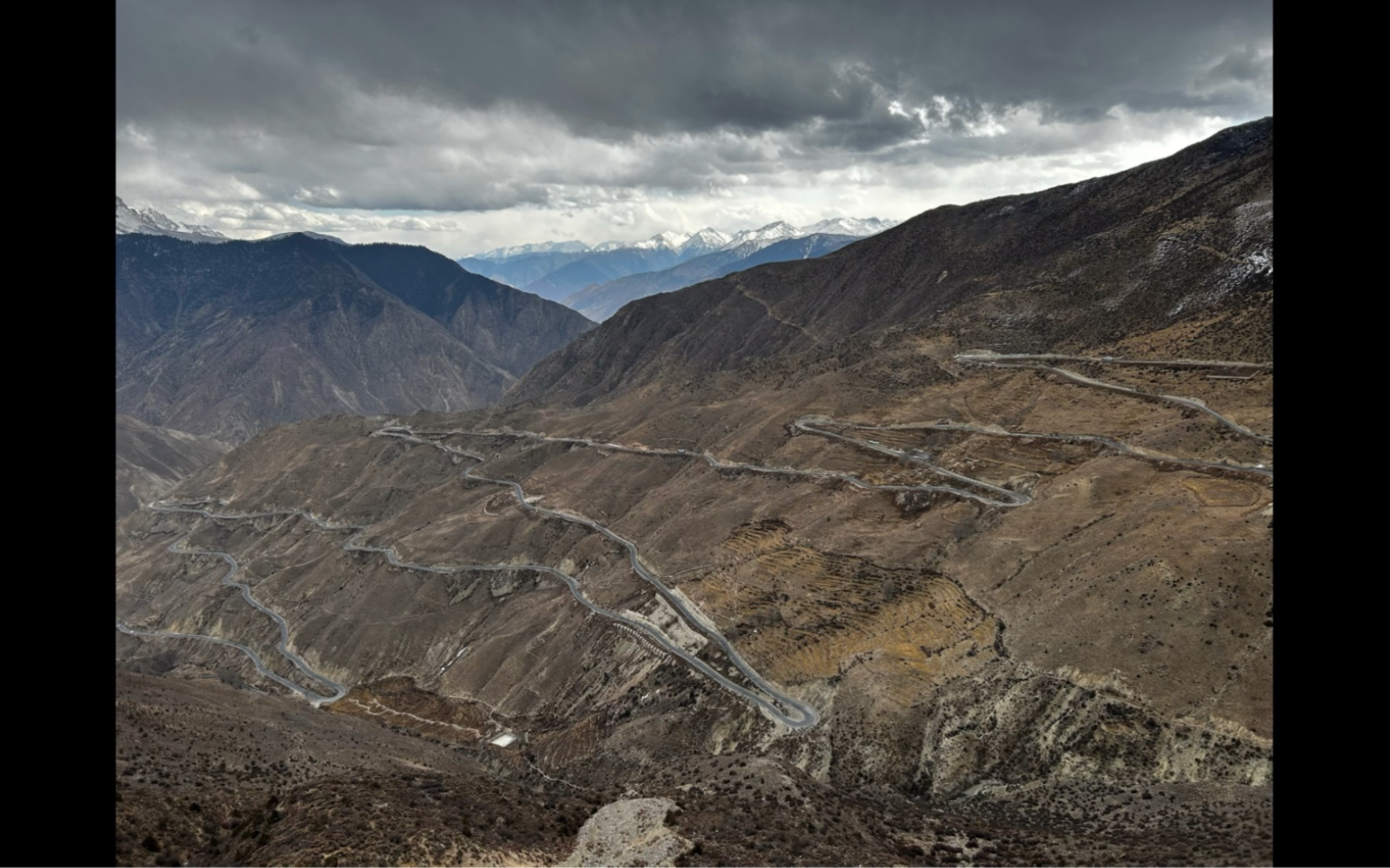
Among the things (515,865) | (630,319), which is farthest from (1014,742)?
(630,319)

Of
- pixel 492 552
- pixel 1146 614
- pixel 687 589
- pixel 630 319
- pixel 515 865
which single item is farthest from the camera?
pixel 630 319

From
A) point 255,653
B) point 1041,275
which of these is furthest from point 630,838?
point 1041,275

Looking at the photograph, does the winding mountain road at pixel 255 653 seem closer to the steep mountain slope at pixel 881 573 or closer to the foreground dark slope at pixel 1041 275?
the steep mountain slope at pixel 881 573

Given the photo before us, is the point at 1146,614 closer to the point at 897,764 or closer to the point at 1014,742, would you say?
the point at 1014,742

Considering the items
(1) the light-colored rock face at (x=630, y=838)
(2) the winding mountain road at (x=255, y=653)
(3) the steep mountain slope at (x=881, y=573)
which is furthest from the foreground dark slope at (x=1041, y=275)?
(2) the winding mountain road at (x=255, y=653)

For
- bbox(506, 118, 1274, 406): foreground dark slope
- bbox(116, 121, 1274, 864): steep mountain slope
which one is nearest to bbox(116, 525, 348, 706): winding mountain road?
bbox(116, 121, 1274, 864): steep mountain slope

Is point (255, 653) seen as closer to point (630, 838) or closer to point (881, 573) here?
point (881, 573)
